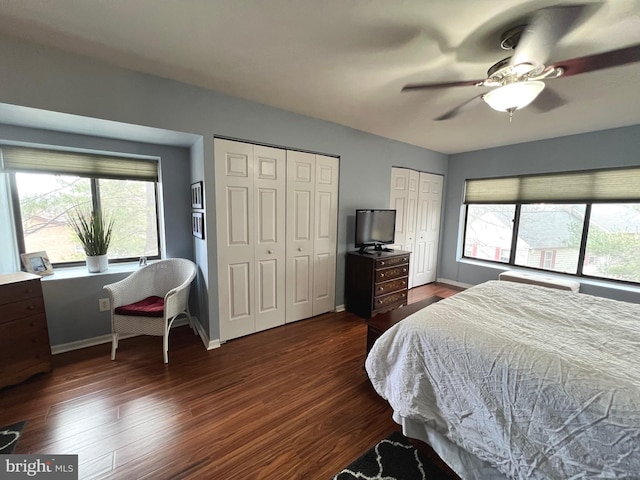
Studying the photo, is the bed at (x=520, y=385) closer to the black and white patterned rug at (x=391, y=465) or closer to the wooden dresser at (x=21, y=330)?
the black and white patterned rug at (x=391, y=465)

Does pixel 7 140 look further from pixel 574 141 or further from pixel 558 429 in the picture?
pixel 574 141

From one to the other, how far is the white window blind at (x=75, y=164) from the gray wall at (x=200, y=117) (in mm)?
422

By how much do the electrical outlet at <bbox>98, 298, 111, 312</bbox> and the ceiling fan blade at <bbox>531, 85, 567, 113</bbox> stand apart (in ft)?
14.3

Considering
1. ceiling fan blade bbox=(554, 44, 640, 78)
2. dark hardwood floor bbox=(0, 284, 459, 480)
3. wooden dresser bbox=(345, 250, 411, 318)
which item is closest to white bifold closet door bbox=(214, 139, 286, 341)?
dark hardwood floor bbox=(0, 284, 459, 480)

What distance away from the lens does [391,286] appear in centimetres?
332

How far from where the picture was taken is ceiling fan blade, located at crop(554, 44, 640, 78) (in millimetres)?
1435

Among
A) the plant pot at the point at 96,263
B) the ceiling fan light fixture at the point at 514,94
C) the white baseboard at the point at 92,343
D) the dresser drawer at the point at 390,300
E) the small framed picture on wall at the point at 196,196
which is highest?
the ceiling fan light fixture at the point at 514,94

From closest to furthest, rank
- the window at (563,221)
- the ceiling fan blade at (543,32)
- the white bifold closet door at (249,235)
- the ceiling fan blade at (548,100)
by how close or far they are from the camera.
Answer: the ceiling fan blade at (543,32)
the ceiling fan blade at (548,100)
the white bifold closet door at (249,235)
the window at (563,221)

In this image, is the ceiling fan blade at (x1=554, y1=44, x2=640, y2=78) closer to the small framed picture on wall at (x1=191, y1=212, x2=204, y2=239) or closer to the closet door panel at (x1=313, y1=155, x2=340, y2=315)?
the closet door panel at (x1=313, y1=155, x2=340, y2=315)

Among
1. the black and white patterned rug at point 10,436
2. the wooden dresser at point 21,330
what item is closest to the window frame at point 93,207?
the wooden dresser at point 21,330

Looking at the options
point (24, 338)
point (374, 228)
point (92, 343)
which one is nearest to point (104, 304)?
point (92, 343)

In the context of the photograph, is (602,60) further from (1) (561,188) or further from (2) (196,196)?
(2) (196,196)

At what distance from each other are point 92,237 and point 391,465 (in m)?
3.16

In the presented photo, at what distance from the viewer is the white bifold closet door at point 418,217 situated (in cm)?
398
